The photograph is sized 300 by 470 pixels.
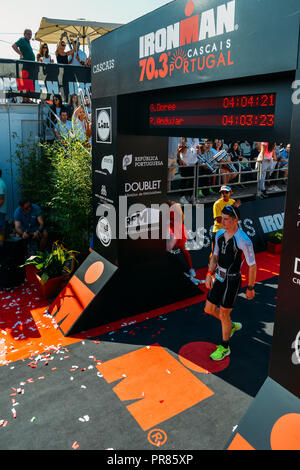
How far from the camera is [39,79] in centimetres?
1169

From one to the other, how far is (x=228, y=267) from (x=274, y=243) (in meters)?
5.64

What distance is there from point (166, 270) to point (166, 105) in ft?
10.4

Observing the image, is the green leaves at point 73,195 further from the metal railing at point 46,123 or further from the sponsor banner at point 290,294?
the sponsor banner at point 290,294

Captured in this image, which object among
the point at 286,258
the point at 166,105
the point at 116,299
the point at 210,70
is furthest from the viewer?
the point at 116,299

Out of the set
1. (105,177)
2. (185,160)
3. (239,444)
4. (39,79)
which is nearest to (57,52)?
(39,79)

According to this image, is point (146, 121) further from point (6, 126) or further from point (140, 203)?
point (6, 126)

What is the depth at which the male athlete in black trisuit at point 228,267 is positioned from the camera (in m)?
5.11

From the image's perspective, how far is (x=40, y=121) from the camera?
36.0ft

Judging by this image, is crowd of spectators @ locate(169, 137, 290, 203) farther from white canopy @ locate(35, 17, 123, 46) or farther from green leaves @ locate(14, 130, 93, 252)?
white canopy @ locate(35, 17, 123, 46)

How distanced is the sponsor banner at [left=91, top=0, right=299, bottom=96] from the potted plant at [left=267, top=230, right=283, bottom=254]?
21.4ft

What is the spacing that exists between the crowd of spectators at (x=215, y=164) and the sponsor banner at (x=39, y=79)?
14.4 ft

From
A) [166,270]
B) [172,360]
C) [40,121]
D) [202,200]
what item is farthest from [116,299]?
[40,121]

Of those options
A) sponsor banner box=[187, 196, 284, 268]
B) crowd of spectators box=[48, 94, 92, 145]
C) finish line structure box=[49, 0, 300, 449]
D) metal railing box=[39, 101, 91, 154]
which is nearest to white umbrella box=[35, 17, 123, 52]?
crowd of spectators box=[48, 94, 92, 145]

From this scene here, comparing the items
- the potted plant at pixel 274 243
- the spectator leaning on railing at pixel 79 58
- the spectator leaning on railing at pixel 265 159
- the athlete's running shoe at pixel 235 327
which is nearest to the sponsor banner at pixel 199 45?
the athlete's running shoe at pixel 235 327
